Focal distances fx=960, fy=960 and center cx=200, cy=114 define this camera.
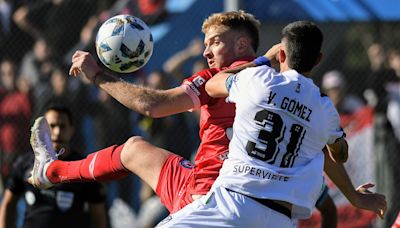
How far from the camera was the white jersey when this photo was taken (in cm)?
526

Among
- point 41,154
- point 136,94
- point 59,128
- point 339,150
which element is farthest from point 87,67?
point 59,128

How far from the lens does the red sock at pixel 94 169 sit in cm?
625

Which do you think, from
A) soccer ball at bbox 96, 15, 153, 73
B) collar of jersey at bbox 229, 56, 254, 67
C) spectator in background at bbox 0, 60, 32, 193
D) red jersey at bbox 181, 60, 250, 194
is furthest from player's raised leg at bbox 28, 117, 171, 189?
spectator in background at bbox 0, 60, 32, 193

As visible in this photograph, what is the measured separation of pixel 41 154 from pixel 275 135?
2129 mm

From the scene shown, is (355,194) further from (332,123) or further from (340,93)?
(340,93)

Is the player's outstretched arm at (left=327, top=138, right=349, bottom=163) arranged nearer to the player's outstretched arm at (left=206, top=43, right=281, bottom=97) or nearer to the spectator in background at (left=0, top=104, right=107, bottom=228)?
the player's outstretched arm at (left=206, top=43, right=281, bottom=97)

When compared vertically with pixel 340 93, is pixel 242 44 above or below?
above

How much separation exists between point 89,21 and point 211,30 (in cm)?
510

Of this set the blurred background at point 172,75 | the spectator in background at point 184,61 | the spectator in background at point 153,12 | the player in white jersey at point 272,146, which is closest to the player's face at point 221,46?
the player in white jersey at point 272,146

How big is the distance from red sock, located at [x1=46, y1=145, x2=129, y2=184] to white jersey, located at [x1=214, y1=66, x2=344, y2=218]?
1.09m

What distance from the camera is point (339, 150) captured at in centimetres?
583

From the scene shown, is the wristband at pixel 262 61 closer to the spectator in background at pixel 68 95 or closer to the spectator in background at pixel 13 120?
the spectator in background at pixel 68 95

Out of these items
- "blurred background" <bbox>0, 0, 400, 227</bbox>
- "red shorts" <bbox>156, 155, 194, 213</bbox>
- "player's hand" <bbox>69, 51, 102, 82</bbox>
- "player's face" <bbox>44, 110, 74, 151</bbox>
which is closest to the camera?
"player's hand" <bbox>69, 51, 102, 82</bbox>

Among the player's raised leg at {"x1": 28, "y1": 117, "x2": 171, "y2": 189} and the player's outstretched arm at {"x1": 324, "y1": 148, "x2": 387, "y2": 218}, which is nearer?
the player's outstretched arm at {"x1": 324, "y1": 148, "x2": 387, "y2": 218}
